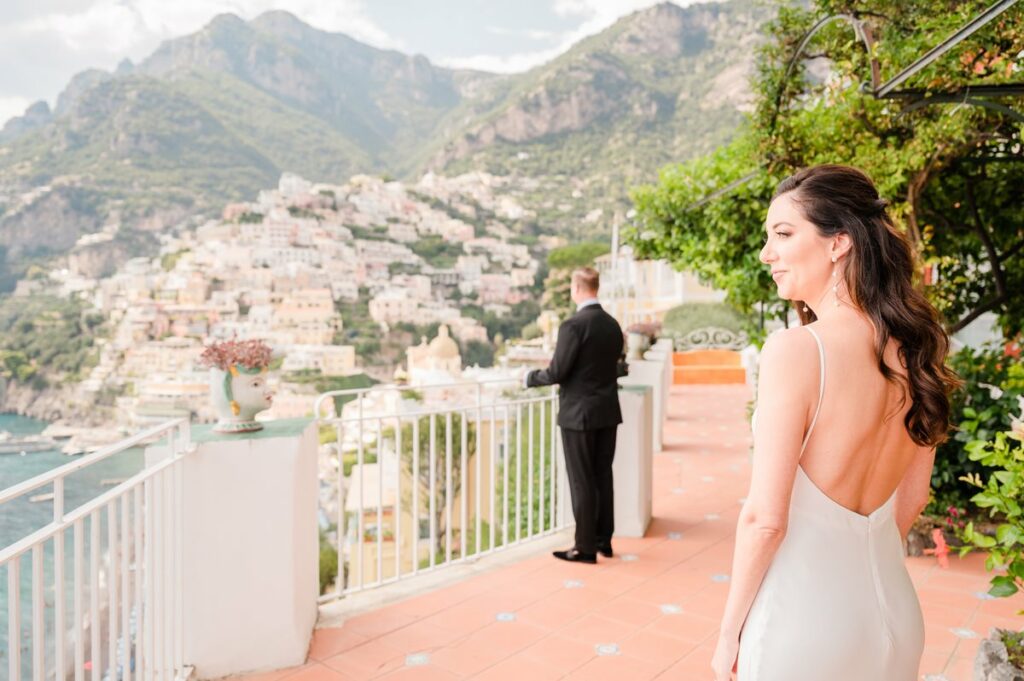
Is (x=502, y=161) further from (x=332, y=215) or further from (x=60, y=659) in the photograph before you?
(x=60, y=659)

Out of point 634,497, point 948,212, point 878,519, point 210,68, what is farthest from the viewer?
point 210,68

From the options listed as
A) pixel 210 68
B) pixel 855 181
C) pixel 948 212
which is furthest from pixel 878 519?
pixel 210 68

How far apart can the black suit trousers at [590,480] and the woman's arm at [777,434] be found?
2.56 metres

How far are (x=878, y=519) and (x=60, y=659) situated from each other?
5.65 feet

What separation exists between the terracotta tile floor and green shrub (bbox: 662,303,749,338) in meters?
14.1

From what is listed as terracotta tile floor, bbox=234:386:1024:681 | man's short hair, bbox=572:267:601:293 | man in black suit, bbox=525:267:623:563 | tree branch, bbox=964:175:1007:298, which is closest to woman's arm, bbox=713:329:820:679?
terracotta tile floor, bbox=234:386:1024:681

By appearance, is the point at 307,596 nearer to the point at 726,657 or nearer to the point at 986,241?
the point at 726,657

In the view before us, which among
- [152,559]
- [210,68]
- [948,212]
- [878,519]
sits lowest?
[152,559]

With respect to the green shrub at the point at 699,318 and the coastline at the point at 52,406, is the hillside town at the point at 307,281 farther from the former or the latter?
the green shrub at the point at 699,318

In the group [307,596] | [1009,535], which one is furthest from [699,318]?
[1009,535]

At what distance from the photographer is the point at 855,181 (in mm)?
1198

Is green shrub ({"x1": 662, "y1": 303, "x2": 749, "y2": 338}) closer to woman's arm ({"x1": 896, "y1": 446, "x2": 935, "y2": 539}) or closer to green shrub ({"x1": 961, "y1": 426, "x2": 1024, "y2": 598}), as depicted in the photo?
green shrub ({"x1": 961, "y1": 426, "x2": 1024, "y2": 598})

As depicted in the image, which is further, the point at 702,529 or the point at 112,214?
the point at 112,214

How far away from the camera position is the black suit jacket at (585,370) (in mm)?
3643
